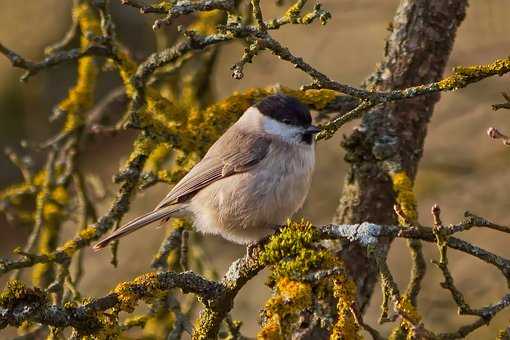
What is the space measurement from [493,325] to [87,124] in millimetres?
2788

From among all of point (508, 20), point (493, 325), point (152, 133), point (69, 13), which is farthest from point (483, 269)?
point (69, 13)

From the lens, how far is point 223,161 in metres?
4.48

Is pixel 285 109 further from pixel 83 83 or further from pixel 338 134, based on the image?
pixel 338 134

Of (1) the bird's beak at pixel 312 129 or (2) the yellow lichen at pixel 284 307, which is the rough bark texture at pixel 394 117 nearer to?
(1) the bird's beak at pixel 312 129

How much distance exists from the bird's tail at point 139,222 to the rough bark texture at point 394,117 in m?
0.90

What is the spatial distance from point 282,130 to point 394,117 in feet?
2.10

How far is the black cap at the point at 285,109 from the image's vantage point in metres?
4.32

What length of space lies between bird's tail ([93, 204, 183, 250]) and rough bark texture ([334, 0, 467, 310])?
90 centimetres

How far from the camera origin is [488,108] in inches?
234

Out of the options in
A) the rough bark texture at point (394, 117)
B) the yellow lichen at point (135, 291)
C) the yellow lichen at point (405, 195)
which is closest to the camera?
the yellow lichen at point (135, 291)

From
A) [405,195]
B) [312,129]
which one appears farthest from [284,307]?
[312,129]

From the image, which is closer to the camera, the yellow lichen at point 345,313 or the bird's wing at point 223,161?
the yellow lichen at point 345,313

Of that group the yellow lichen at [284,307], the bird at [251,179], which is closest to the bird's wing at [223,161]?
the bird at [251,179]

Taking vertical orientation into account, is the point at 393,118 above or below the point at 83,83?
below
